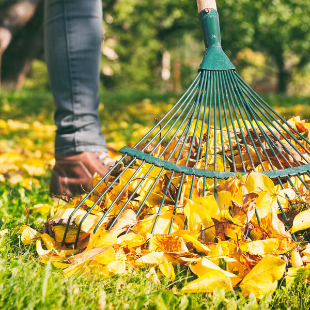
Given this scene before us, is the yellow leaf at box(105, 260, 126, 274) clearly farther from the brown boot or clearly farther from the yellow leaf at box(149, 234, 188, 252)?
the brown boot

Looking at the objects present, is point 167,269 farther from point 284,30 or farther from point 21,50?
point 284,30

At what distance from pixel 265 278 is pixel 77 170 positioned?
43.0 inches

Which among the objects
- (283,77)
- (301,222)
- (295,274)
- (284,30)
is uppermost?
(284,30)

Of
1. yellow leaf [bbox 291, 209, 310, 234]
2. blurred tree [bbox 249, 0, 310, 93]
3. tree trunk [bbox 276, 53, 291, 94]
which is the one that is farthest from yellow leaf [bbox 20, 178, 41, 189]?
tree trunk [bbox 276, 53, 291, 94]

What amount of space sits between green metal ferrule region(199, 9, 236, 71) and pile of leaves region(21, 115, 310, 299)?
453 millimetres

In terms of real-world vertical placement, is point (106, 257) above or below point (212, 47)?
below

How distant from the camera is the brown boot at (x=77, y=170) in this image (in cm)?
173

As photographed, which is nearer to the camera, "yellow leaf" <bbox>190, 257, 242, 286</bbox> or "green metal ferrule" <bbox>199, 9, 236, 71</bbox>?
"yellow leaf" <bbox>190, 257, 242, 286</bbox>

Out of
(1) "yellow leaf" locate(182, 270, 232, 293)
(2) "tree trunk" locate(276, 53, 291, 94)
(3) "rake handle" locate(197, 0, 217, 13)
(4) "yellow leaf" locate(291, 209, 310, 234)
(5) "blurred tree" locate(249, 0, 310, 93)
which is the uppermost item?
(5) "blurred tree" locate(249, 0, 310, 93)

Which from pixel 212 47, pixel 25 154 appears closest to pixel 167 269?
pixel 212 47

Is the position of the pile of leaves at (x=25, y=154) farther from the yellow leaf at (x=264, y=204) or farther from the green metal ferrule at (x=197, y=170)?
the yellow leaf at (x=264, y=204)

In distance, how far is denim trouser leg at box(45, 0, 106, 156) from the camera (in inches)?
66.1

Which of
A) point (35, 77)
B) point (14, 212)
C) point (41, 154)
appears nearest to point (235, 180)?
point (14, 212)

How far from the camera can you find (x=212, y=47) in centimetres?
137
